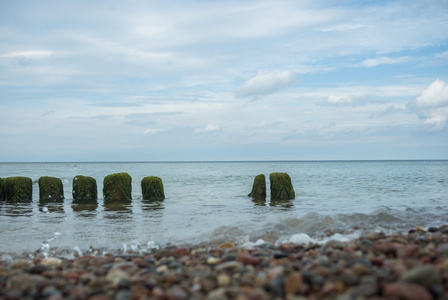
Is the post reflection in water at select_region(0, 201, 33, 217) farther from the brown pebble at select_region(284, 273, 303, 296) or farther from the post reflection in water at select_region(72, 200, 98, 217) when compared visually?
the brown pebble at select_region(284, 273, 303, 296)

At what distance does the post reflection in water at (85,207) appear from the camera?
11492 millimetres

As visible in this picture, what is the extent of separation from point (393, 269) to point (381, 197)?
12354 mm

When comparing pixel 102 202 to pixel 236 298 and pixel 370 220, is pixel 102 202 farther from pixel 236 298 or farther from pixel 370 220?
pixel 236 298

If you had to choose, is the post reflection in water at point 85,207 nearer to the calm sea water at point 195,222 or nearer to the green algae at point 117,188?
the calm sea water at point 195,222

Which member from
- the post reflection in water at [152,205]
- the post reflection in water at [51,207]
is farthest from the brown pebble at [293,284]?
the post reflection in water at [51,207]

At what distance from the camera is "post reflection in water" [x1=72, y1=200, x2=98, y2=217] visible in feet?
37.7

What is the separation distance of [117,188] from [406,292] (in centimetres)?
1312

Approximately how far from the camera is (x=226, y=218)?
33.6 ft

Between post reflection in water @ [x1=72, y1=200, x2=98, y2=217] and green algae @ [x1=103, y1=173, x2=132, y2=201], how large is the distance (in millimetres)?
596

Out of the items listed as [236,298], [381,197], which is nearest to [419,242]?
[236,298]

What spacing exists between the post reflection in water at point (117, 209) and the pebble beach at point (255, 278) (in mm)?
5497

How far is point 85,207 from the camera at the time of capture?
12.8 m

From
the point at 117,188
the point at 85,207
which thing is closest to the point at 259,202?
the point at 117,188

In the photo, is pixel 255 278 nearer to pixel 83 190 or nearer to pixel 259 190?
pixel 259 190
